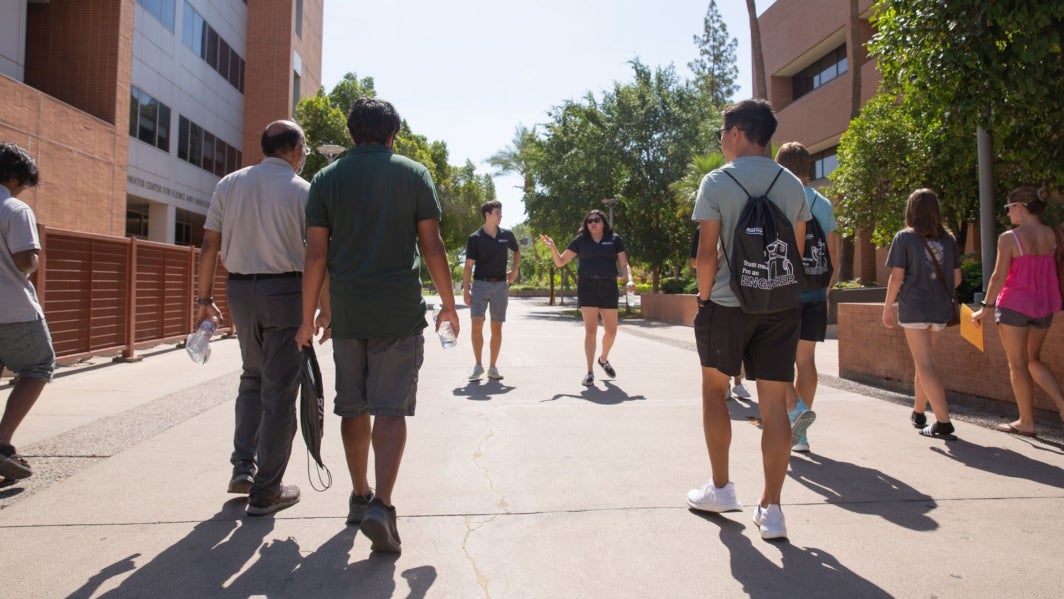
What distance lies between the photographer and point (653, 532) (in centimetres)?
312

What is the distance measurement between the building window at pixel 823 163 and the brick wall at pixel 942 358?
21103mm

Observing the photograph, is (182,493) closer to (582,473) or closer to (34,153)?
(582,473)

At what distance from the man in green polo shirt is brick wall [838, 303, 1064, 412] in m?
5.12

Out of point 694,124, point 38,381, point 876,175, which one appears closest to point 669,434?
point 38,381

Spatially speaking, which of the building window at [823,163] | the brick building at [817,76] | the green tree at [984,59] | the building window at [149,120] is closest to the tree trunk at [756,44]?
the brick building at [817,76]

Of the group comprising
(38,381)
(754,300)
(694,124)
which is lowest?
Result: (38,381)

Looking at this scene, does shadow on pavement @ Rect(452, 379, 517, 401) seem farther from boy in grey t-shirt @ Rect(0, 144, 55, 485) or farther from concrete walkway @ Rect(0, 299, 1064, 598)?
boy in grey t-shirt @ Rect(0, 144, 55, 485)

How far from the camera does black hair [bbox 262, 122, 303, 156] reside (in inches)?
145

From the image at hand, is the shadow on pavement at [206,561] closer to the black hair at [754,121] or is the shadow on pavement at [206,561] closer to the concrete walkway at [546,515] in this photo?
the concrete walkway at [546,515]

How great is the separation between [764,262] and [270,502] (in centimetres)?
265

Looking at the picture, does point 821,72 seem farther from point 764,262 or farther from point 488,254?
point 764,262

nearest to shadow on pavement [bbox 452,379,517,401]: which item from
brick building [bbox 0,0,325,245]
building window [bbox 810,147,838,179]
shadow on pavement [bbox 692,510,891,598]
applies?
shadow on pavement [bbox 692,510,891,598]

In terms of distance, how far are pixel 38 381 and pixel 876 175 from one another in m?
15.4

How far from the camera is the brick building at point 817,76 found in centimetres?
2383
